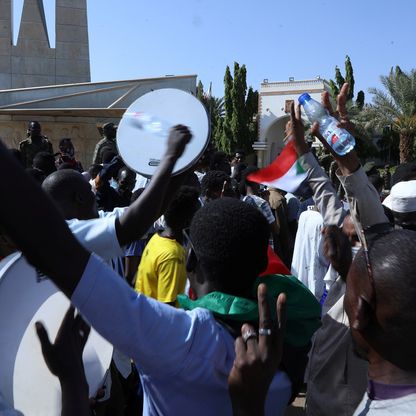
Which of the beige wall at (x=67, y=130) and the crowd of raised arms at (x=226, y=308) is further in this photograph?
the beige wall at (x=67, y=130)

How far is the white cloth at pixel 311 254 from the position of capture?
4480 mm

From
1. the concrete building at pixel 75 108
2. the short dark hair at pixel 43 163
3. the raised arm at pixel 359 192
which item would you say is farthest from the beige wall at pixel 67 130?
the raised arm at pixel 359 192

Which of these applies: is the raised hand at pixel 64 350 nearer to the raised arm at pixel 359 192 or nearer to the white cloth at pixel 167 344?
the white cloth at pixel 167 344

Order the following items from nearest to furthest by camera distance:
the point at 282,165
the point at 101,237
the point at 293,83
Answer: the point at 101,237
the point at 282,165
the point at 293,83

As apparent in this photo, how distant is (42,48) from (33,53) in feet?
1.24

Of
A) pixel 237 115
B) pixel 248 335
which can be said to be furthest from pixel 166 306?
pixel 237 115

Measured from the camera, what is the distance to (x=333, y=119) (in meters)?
2.71

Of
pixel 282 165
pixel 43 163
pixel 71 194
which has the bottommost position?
pixel 43 163

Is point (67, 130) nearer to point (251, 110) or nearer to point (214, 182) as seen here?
point (214, 182)

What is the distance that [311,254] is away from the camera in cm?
455

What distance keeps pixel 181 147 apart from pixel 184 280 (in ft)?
4.19

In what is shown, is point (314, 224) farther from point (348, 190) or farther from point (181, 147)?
point (181, 147)

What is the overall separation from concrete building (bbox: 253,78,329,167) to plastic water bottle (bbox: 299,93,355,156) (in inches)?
1614

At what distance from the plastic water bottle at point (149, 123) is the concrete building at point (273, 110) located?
136ft
